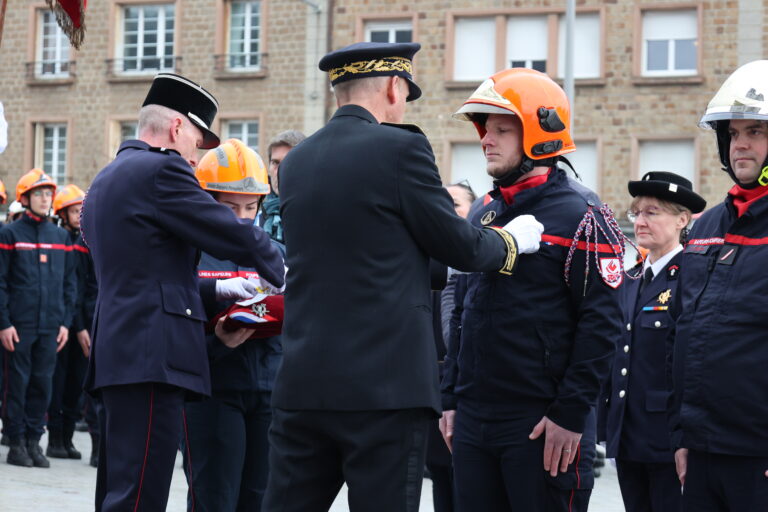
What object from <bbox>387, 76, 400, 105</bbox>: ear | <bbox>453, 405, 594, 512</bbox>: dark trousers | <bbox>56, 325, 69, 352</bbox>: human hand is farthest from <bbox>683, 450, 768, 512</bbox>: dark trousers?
<bbox>56, 325, 69, 352</bbox>: human hand

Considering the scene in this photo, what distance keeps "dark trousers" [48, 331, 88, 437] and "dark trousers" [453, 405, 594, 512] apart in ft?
26.4

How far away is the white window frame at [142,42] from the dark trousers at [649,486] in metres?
27.8

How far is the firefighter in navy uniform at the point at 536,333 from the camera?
A: 194 inches

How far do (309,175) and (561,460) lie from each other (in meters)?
1.49

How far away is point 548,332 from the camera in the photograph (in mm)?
5000

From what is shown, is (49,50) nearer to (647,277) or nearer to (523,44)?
(523,44)

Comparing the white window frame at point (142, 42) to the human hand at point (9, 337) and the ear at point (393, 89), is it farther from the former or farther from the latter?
the ear at point (393, 89)

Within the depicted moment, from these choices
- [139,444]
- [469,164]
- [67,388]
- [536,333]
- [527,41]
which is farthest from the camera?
[469,164]

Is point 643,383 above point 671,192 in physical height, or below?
below

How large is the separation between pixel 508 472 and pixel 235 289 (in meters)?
2.14

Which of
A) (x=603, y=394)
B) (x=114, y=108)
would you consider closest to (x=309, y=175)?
(x=603, y=394)

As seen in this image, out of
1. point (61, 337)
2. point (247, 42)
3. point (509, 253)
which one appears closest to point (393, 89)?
point (509, 253)

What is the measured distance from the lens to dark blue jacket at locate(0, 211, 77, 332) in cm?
1225

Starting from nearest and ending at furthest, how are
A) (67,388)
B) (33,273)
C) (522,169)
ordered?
(522,169) → (33,273) → (67,388)
